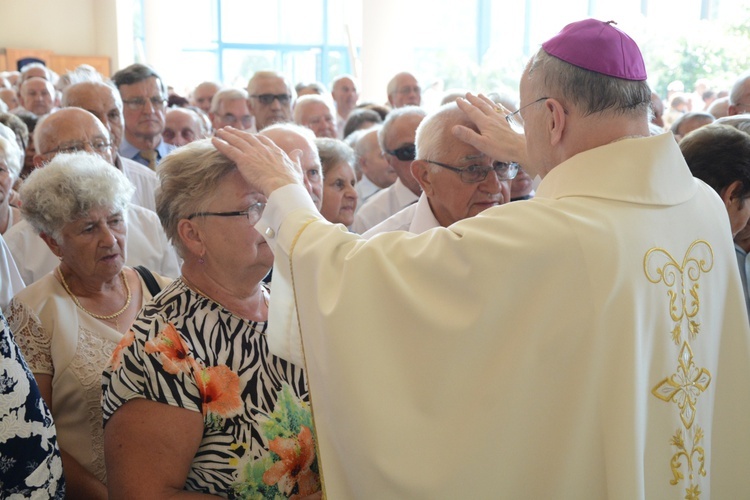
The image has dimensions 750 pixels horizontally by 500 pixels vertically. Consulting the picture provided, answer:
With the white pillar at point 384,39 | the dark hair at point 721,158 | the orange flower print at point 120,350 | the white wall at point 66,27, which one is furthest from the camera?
the white wall at point 66,27

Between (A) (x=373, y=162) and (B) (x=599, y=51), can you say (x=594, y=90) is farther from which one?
(A) (x=373, y=162)

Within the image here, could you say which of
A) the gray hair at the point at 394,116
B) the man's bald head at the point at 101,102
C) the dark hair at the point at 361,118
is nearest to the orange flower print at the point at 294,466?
the gray hair at the point at 394,116

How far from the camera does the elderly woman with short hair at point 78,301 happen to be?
2.66m

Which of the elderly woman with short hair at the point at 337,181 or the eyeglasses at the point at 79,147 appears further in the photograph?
the elderly woman with short hair at the point at 337,181

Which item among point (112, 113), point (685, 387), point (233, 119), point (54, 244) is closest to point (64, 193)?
point (54, 244)

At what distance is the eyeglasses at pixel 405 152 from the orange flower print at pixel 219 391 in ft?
8.90

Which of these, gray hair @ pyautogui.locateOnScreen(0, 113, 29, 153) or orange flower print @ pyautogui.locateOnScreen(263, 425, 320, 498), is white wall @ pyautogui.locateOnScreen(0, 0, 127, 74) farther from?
orange flower print @ pyautogui.locateOnScreen(263, 425, 320, 498)

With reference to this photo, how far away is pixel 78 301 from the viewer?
9.52 feet

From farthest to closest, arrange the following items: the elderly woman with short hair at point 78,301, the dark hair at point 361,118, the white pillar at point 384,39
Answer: the white pillar at point 384,39
the dark hair at point 361,118
the elderly woman with short hair at point 78,301

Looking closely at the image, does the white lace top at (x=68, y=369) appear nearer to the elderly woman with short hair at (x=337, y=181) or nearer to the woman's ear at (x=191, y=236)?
the woman's ear at (x=191, y=236)

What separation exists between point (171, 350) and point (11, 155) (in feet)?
6.73

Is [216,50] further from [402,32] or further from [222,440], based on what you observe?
[222,440]

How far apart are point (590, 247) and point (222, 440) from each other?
1055mm

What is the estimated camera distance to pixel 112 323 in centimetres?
292
